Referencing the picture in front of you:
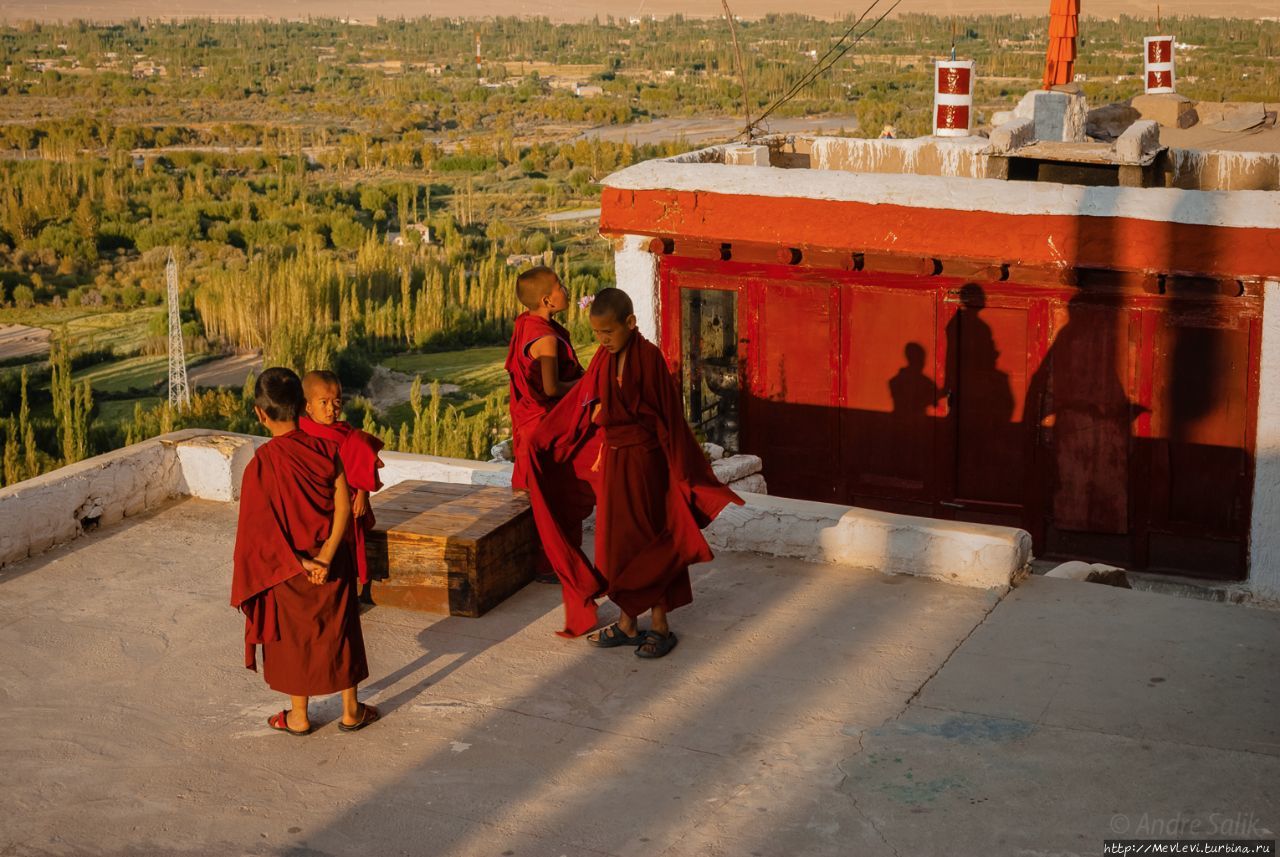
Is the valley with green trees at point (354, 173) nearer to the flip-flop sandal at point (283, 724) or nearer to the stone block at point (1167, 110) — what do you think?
the stone block at point (1167, 110)

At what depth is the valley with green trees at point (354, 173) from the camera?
940 inches

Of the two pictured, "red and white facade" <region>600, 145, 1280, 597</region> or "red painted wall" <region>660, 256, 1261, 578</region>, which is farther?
"red painted wall" <region>660, 256, 1261, 578</region>

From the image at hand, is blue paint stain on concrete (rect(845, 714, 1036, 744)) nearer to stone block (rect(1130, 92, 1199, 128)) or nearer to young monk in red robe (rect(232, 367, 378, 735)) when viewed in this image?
young monk in red robe (rect(232, 367, 378, 735))

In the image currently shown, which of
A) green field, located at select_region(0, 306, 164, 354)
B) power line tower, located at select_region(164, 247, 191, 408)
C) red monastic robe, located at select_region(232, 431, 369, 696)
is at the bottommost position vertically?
green field, located at select_region(0, 306, 164, 354)

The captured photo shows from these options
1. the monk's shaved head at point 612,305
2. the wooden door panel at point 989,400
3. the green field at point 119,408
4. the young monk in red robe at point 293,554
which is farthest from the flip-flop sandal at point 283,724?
the green field at point 119,408

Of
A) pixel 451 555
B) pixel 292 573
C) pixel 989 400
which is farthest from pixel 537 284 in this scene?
pixel 989 400

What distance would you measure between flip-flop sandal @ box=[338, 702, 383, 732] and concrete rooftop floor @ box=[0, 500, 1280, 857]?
0.14 ft

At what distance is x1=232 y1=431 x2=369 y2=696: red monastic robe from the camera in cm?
525

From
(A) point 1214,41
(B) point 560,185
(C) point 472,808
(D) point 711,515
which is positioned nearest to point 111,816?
(C) point 472,808

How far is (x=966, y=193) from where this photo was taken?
30.9 ft

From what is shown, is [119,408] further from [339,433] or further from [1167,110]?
[339,433]

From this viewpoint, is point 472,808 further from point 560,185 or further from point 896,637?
point 560,185

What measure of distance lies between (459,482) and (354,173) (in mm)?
41811

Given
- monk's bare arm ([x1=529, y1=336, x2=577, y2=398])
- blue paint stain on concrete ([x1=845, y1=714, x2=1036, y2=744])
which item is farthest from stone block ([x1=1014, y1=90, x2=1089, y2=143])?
blue paint stain on concrete ([x1=845, y1=714, x2=1036, y2=744])
